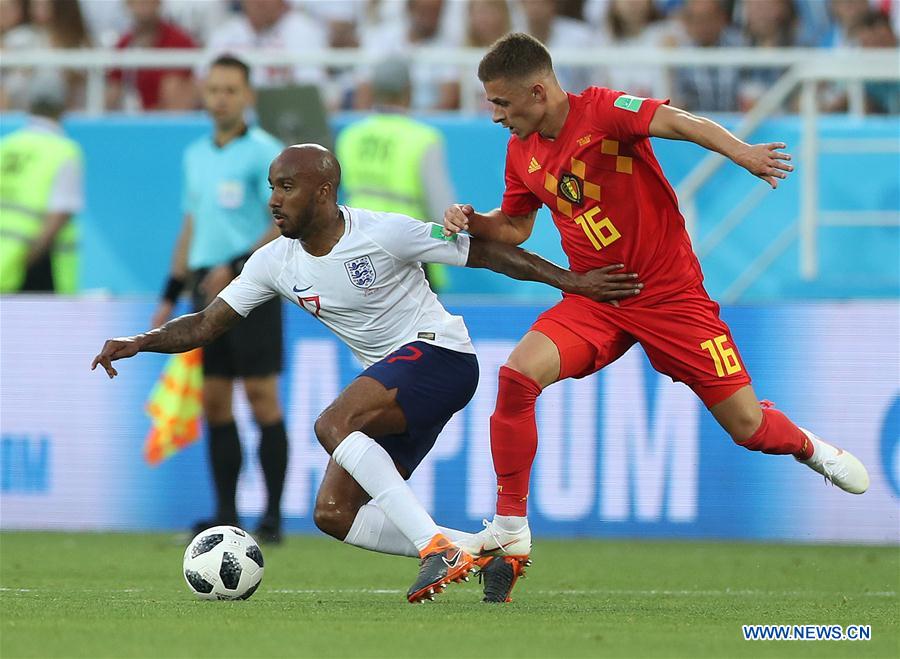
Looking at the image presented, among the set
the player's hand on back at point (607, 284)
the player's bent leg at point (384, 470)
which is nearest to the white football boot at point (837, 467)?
the player's hand on back at point (607, 284)

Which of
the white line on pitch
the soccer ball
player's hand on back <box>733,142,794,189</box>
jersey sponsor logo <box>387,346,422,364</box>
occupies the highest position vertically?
player's hand on back <box>733,142,794,189</box>

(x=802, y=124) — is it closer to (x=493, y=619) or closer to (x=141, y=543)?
(x=141, y=543)

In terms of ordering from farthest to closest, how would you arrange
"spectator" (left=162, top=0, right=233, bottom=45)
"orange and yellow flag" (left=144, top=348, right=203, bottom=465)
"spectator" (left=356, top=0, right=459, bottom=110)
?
"spectator" (left=162, top=0, right=233, bottom=45) < "spectator" (left=356, top=0, right=459, bottom=110) < "orange and yellow flag" (left=144, top=348, right=203, bottom=465)

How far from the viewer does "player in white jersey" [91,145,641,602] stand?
7121 mm

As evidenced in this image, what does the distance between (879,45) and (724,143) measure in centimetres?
659

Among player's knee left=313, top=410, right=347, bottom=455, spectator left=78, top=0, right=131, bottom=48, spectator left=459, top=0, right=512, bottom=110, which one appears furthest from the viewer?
spectator left=78, top=0, right=131, bottom=48

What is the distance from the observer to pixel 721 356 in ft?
24.8

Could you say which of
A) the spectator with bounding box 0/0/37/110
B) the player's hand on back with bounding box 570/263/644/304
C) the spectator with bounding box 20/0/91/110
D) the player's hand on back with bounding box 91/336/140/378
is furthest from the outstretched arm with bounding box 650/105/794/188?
the spectator with bounding box 0/0/37/110

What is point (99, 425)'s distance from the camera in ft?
36.4

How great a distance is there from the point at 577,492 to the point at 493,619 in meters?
4.37

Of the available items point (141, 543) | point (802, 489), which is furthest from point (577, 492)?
point (141, 543)

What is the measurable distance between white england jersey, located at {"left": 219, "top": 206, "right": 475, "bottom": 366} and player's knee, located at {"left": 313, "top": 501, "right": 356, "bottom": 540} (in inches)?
28.4

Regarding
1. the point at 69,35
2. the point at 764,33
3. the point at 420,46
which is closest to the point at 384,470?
the point at 764,33

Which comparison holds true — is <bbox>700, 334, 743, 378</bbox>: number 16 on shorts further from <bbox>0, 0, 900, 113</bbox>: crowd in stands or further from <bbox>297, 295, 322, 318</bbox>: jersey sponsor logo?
<bbox>0, 0, 900, 113</bbox>: crowd in stands
